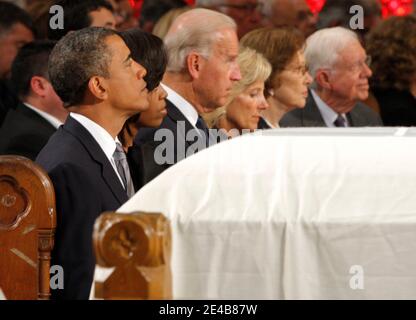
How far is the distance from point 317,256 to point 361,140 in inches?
11.5

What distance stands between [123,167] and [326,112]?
8.73 ft

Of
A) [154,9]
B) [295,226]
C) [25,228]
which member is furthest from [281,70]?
[295,226]

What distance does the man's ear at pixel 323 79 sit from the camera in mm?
6242

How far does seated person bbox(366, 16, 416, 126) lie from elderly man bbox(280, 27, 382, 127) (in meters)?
0.24

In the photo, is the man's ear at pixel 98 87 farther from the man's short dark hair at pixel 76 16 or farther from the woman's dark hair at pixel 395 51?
the woman's dark hair at pixel 395 51

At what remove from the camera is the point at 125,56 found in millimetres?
3561

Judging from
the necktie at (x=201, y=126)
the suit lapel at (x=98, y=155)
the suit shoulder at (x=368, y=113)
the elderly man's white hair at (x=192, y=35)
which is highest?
the suit shoulder at (x=368, y=113)

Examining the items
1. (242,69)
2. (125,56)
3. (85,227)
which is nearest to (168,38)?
(242,69)

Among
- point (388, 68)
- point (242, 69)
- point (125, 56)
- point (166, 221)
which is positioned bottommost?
point (166, 221)

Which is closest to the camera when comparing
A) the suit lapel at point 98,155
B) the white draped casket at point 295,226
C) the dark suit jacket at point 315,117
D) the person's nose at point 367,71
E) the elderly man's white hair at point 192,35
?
the white draped casket at point 295,226

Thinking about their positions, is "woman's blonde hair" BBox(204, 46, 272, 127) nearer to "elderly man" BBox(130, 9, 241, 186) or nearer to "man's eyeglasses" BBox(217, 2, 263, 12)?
"elderly man" BBox(130, 9, 241, 186)

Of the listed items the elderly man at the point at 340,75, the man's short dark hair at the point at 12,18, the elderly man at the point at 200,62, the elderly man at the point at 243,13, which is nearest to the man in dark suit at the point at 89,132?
the elderly man at the point at 200,62

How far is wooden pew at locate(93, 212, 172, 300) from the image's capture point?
6.27ft

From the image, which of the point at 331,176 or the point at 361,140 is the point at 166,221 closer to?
the point at 331,176
